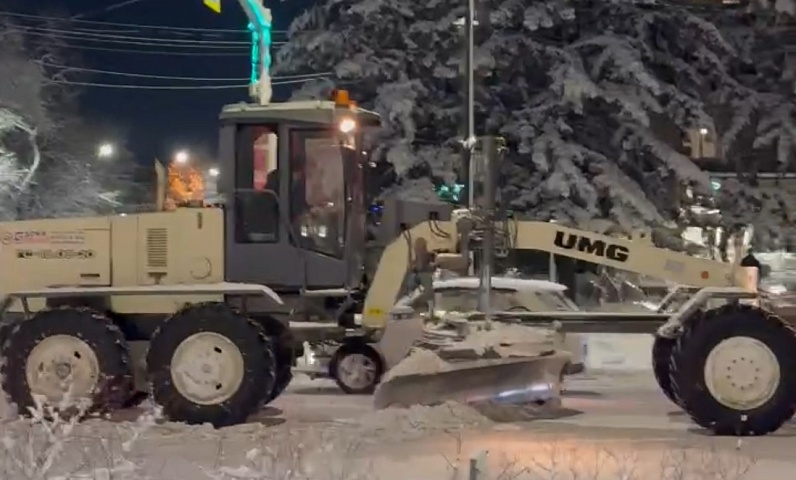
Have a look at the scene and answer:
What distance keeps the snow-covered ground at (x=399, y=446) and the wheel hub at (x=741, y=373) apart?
41 cm

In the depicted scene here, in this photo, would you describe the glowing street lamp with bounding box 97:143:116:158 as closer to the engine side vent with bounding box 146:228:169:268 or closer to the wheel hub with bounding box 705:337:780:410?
the engine side vent with bounding box 146:228:169:268

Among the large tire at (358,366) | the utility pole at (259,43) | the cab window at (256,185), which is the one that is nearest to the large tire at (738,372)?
the cab window at (256,185)

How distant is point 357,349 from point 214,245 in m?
3.06

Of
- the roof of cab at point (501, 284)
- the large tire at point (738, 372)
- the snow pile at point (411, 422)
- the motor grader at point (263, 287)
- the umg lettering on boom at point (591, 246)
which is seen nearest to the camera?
the snow pile at point (411, 422)

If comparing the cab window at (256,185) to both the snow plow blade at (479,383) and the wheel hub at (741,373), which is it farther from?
the wheel hub at (741,373)

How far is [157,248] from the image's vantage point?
41.6 ft

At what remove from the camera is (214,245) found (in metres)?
12.6

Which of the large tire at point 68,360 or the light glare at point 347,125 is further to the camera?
the light glare at point 347,125

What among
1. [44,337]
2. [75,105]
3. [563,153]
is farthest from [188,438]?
[75,105]

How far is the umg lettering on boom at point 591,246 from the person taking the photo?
500 inches

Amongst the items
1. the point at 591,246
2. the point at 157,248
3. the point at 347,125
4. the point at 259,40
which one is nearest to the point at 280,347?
the point at 157,248

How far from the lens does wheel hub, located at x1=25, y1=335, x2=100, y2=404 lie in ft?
40.2

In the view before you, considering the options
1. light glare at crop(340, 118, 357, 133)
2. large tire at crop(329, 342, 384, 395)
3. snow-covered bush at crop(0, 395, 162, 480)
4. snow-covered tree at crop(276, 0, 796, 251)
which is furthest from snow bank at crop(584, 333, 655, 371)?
snow-covered bush at crop(0, 395, 162, 480)

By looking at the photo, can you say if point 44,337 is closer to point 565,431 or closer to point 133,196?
point 565,431
